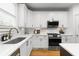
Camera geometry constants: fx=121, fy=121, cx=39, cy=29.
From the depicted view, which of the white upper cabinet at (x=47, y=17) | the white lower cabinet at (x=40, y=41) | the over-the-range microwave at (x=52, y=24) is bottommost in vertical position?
the white lower cabinet at (x=40, y=41)

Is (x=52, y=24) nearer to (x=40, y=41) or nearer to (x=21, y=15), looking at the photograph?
(x=40, y=41)

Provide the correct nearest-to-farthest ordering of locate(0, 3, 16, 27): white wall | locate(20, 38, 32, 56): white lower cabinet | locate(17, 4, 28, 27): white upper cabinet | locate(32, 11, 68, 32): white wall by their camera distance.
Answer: locate(20, 38, 32, 56): white lower cabinet
locate(0, 3, 16, 27): white wall
locate(17, 4, 28, 27): white upper cabinet
locate(32, 11, 68, 32): white wall

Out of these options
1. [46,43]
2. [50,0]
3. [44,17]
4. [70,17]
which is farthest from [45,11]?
[50,0]

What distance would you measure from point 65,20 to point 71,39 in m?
1.22

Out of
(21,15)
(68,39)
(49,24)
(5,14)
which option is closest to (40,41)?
(49,24)

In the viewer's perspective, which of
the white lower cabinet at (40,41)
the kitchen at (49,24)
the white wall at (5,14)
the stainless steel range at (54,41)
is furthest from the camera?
the white lower cabinet at (40,41)

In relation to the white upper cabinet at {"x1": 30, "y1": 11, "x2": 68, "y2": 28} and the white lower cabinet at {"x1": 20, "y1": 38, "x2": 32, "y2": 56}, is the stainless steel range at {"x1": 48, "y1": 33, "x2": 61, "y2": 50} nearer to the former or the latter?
the white upper cabinet at {"x1": 30, "y1": 11, "x2": 68, "y2": 28}

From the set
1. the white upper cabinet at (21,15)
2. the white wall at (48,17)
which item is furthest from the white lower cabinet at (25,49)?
the white wall at (48,17)

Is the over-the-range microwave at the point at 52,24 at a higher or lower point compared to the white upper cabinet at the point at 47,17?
lower

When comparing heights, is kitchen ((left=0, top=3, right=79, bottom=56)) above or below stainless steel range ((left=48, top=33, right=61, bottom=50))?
above

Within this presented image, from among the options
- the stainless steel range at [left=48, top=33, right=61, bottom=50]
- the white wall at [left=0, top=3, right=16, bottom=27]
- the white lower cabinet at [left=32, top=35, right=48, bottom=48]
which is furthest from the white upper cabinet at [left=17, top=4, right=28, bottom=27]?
the stainless steel range at [left=48, top=33, right=61, bottom=50]

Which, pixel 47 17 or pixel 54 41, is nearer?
pixel 54 41

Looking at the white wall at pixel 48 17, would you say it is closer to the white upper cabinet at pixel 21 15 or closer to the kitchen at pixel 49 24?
the kitchen at pixel 49 24

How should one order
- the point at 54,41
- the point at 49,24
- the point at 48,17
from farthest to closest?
the point at 48,17 → the point at 49,24 → the point at 54,41
